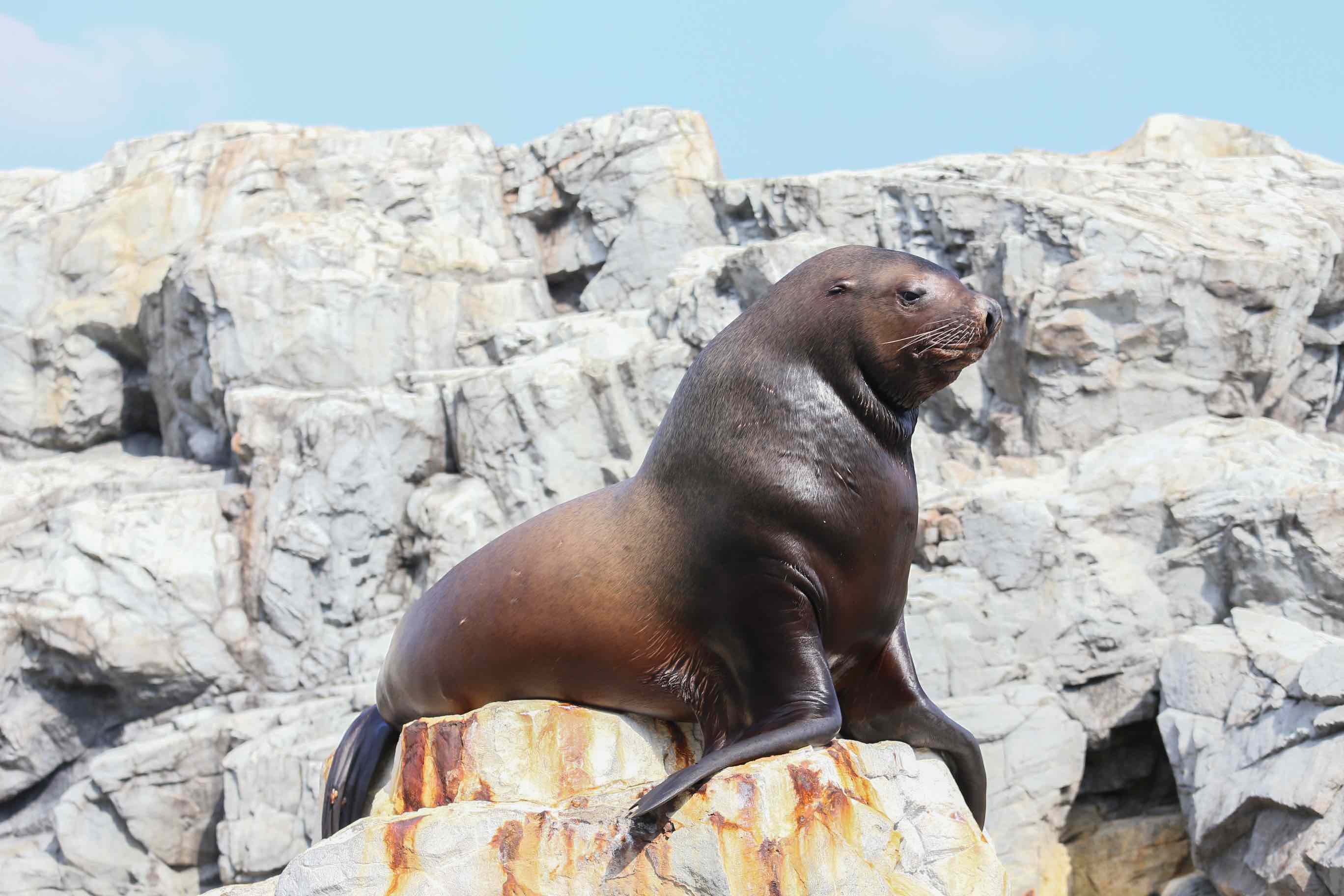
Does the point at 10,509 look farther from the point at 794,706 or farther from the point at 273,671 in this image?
the point at 794,706

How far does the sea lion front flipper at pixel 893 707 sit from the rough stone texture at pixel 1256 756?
3364mm

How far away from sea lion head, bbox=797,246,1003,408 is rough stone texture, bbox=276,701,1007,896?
1021 mm

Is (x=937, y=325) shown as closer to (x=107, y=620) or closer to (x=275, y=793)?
(x=275, y=793)

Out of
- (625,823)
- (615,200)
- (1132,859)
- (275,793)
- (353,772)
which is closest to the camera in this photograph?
(625,823)

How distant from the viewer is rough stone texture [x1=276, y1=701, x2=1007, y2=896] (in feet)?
10.4

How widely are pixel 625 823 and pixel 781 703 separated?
507 mm

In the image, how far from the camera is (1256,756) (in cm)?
Answer: 689

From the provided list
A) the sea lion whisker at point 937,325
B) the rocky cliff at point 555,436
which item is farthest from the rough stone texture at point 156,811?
the sea lion whisker at point 937,325

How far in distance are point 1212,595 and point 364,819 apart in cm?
649

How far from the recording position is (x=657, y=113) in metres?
14.0

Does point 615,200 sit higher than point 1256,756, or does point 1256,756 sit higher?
point 615,200

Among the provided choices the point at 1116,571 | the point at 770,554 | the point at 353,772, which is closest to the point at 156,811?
the point at 353,772

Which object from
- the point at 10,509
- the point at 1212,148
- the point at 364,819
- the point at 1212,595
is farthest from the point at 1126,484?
the point at 10,509

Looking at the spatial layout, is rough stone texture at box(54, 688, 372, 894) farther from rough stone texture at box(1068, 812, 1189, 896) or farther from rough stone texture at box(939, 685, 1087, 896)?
rough stone texture at box(1068, 812, 1189, 896)
